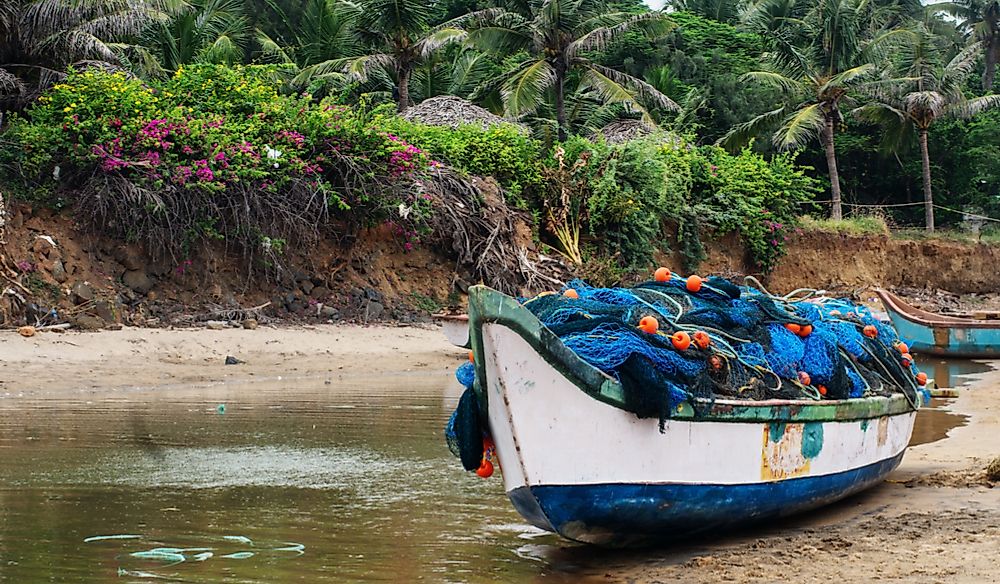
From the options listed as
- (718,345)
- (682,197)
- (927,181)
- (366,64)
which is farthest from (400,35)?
(718,345)

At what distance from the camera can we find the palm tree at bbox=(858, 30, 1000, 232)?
104 feet

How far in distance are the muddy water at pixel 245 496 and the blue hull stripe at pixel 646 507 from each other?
1.37 ft

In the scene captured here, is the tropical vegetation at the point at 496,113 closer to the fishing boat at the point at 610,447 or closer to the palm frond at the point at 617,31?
the palm frond at the point at 617,31

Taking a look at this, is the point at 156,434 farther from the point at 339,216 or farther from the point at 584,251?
the point at 584,251

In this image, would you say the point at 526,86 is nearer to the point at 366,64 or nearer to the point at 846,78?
the point at 366,64

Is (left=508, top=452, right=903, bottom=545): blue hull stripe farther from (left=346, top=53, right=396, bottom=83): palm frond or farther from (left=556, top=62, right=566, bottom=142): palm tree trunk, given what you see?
(left=346, top=53, right=396, bottom=83): palm frond

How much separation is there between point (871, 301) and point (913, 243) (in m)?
4.20

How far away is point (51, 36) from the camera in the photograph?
17.8m

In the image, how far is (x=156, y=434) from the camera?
10.4 metres

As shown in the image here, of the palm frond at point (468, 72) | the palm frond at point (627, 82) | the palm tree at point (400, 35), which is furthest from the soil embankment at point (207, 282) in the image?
the palm frond at point (468, 72)

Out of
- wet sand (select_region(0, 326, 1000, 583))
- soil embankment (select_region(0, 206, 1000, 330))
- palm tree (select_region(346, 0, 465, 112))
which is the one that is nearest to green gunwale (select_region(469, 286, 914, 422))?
wet sand (select_region(0, 326, 1000, 583))

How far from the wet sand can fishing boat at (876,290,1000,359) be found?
13.7 ft

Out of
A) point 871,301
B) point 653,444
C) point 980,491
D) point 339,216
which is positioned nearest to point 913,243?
point 871,301

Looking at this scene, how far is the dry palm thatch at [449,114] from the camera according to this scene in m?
24.0
